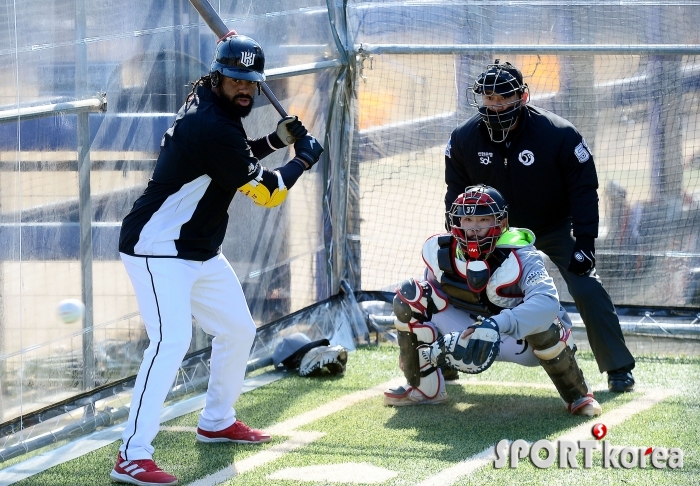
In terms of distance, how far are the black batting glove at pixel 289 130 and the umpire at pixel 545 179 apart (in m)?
1.26

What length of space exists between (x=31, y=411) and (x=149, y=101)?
1.79 m

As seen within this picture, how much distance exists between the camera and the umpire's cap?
23.4 feet

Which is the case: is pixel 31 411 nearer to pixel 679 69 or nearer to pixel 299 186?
pixel 299 186

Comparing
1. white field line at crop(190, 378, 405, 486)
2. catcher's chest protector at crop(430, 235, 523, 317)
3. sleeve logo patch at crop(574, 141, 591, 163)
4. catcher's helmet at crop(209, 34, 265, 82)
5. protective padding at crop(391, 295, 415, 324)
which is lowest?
white field line at crop(190, 378, 405, 486)

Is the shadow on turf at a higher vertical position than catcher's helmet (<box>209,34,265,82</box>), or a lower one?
lower

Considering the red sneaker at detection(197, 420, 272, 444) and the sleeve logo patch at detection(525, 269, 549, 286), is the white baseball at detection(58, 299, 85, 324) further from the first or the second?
the sleeve logo patch at detection(525, 269, 549, 286)

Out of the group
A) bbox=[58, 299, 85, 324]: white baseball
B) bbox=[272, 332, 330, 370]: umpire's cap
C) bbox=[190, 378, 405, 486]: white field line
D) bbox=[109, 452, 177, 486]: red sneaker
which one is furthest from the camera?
bbox=[272, 332, 330, 370]: umpire's cap

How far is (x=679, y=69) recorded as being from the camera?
751 centimetres

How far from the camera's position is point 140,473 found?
4.82 meters

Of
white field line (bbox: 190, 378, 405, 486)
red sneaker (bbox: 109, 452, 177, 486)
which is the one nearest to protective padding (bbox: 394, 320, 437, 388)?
white field line (bbox: 190, 378, 405, 486)

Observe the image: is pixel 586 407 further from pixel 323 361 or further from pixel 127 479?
pixel 127 479

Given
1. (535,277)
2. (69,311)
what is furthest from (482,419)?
(69,311)

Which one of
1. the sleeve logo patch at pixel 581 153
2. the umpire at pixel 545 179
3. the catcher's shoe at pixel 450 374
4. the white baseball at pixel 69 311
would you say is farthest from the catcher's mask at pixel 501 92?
the white baseball at pixel 69 311

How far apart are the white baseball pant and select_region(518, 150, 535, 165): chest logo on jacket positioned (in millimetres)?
1957
